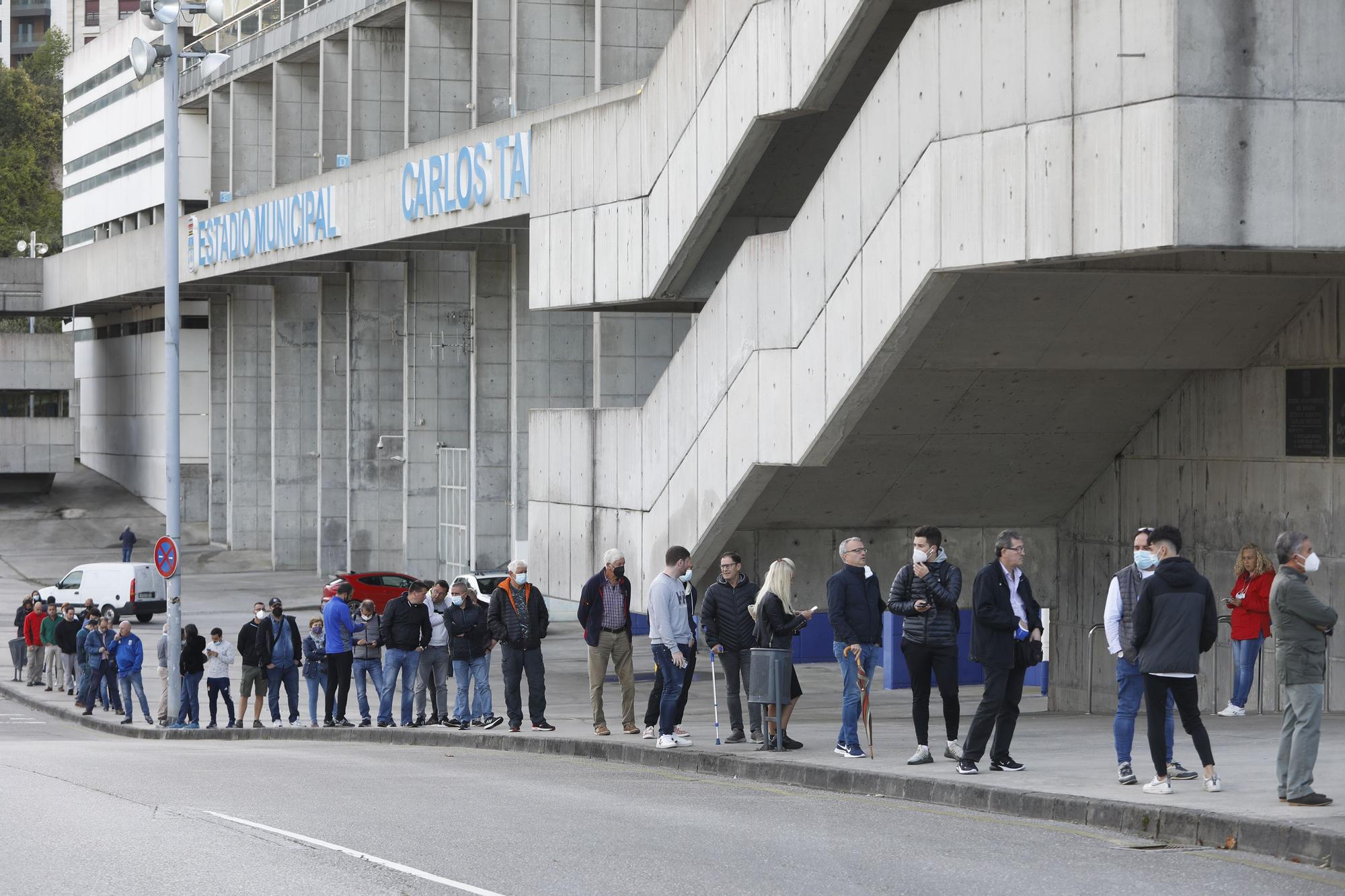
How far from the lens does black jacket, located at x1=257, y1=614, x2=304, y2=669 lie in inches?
900

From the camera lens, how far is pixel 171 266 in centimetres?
2559

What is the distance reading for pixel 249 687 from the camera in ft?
77.5

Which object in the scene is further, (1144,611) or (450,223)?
(450,223)

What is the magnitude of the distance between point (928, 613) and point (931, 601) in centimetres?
9

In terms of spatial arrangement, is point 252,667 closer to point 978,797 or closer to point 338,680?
point 338,680

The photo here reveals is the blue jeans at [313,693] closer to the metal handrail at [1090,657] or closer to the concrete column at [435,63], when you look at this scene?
the metal handrail at [1090,657]

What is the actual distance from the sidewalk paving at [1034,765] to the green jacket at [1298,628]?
0.78 m

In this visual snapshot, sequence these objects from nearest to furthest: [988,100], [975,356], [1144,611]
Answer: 1. [1144,611]
2. [988,100]
3. [975,356]

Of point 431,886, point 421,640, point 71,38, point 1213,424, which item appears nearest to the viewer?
point 431,886

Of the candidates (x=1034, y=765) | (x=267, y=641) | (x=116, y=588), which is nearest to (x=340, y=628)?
(x=267, y=641)

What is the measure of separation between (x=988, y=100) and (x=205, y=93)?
42.4 metres

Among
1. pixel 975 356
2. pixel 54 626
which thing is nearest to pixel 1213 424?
pixel 975 356

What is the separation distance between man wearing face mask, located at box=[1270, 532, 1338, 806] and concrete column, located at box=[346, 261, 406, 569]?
1434 inches

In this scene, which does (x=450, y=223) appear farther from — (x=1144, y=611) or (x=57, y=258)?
(x=57, y=258)
